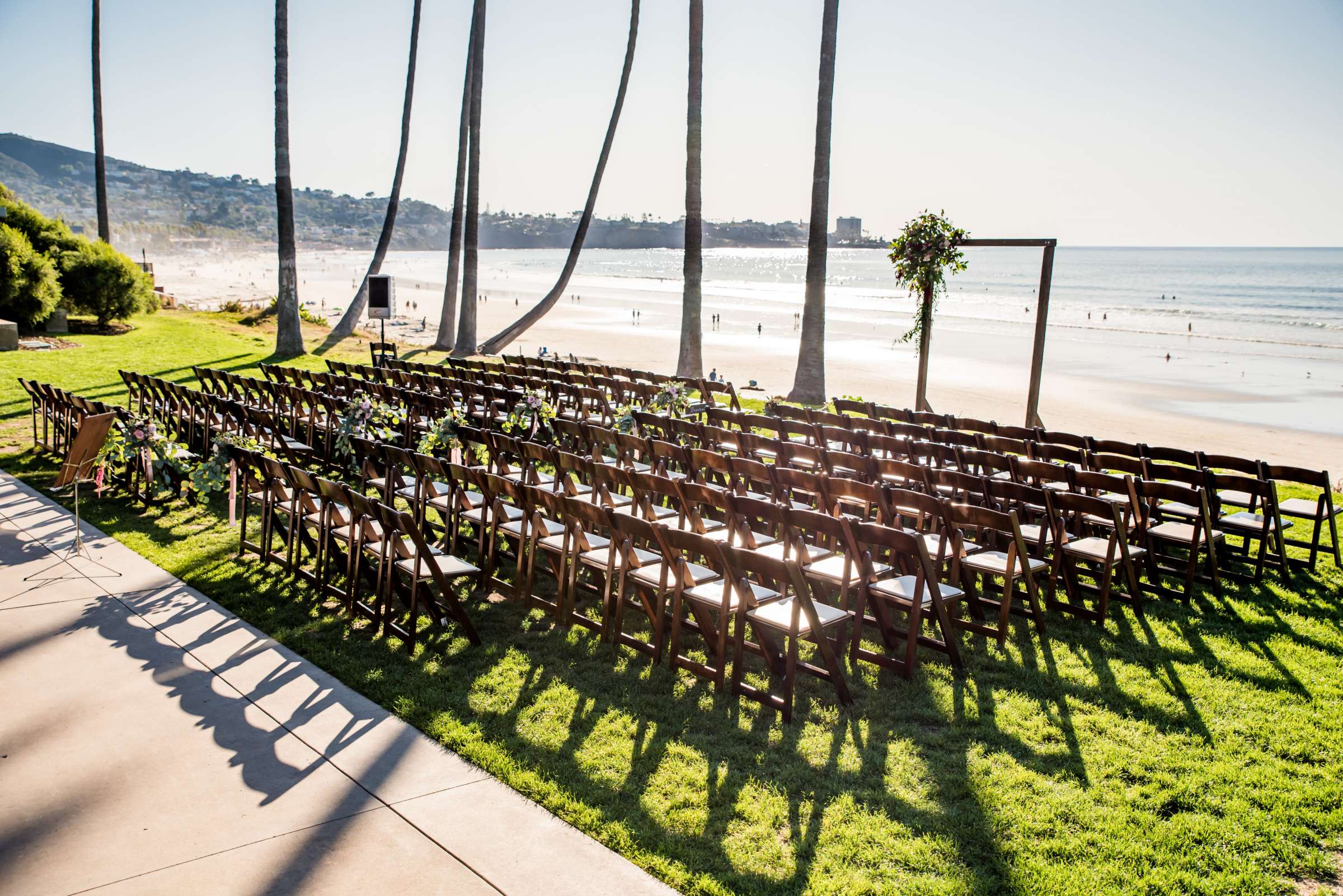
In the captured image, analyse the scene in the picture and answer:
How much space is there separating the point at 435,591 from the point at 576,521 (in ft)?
4.46

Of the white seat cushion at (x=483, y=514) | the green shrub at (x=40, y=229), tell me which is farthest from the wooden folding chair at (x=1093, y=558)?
the green shrub at (x=40, y=229)

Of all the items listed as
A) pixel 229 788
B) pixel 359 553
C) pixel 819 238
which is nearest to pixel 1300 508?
pixel 359 553

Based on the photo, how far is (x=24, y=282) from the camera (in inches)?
819

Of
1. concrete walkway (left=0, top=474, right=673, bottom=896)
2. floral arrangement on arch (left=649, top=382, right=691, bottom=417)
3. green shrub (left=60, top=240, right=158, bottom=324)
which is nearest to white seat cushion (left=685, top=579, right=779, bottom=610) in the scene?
concrete walkway (left=0, top=474, right=673, bottom=896)

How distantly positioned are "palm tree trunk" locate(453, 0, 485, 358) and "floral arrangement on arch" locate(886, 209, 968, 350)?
40.1 feet

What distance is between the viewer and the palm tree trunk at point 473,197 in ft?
76.2

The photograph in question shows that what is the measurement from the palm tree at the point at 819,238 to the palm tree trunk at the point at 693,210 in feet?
6.90

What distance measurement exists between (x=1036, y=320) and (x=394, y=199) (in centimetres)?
2148

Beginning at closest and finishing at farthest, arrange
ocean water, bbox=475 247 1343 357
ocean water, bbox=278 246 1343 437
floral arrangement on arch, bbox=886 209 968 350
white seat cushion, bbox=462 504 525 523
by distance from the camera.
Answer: white seat cushion, bbox=462 504 525 523
floral arrangement on arch, bbox=886 209 968 350
ocean water, bbox=278 246 1343 437
ocean water, bbox=475 247 1343 357

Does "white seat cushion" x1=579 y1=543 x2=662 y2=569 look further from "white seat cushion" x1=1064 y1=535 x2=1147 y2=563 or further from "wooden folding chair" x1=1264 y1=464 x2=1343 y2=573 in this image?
"wooden folding chair" x1=1264 y1=464 x2=1343 y2=573

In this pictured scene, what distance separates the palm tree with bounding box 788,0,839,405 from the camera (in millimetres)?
15977

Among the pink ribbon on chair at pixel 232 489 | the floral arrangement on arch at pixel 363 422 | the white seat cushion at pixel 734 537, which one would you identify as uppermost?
the floral arrangement on arch at pixel 363 422

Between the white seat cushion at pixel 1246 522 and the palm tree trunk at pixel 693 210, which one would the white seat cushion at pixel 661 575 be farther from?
the palm tree trunk at pixel 693 210

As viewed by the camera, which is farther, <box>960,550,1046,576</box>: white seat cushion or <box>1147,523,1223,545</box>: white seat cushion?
<box>1147,523,1223,545</box>: white seat cushion
